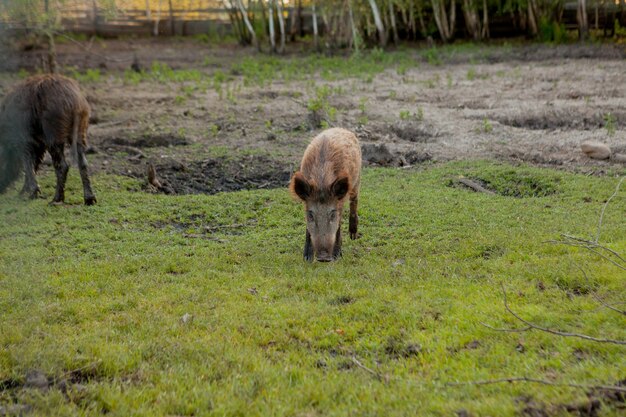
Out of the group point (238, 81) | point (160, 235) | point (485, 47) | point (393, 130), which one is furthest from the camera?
point (485, 47)

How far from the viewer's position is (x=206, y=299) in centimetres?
701

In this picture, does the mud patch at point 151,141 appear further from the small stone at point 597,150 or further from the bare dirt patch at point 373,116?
the small stone at point 597,150

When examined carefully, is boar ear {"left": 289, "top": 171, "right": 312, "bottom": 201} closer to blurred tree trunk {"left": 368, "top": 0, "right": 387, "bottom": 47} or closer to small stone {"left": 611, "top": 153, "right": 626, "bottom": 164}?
small stone {"left": 611, "top": 153, "right": 626, "bottom": 164}

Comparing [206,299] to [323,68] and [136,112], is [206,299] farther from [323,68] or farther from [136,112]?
[323,68]

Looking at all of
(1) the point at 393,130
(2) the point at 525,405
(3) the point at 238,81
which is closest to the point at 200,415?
(2) the point at 525,405

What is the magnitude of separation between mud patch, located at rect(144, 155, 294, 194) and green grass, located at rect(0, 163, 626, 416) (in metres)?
1.14

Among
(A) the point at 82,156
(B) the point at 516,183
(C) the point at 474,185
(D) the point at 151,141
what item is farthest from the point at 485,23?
(A) the point at 82,156

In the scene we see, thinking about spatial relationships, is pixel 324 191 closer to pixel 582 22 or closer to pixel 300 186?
pixel 300 186

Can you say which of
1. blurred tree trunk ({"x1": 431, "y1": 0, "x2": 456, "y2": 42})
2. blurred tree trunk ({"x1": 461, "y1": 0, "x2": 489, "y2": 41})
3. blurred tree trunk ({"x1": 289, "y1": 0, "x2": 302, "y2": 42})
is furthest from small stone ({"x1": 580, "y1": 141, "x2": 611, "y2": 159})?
blurred tree trunk ({"x1": 289, "y1": 0, "x2": 302, "y2": 42})

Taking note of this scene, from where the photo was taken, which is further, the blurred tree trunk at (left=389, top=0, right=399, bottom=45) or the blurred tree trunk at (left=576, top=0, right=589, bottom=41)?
the blurred tree trunk at (left=389, top=0, right=399, bottom=45)

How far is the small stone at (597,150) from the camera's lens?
12.6 meters

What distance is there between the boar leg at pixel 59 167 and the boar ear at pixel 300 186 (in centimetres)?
422

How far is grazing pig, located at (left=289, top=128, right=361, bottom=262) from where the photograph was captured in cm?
796

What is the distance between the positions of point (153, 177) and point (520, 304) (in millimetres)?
7038
